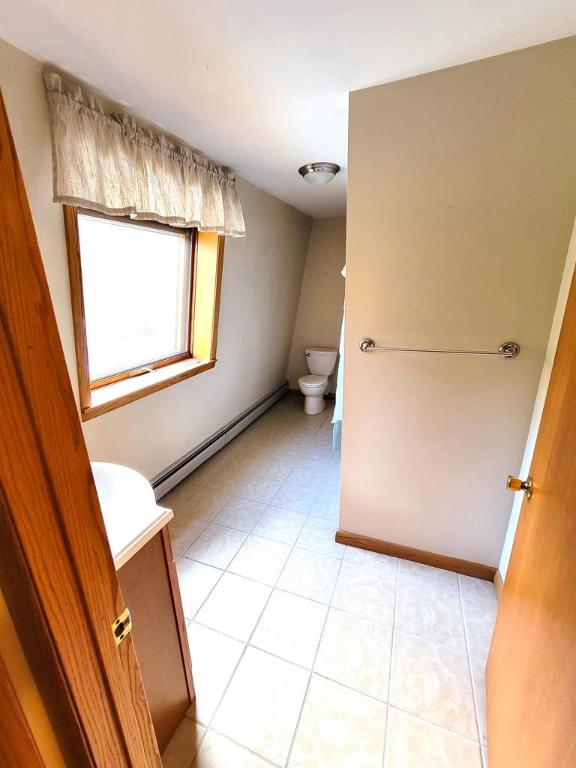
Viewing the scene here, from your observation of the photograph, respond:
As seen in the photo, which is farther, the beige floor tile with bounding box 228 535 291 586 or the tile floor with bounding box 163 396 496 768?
the beige floor tile with bounding box 228 535 291 586

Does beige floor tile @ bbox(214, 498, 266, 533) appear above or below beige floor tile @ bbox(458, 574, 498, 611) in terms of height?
below

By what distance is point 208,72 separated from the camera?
3.92 feet

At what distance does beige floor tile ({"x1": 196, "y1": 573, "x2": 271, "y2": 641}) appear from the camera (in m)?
1.47

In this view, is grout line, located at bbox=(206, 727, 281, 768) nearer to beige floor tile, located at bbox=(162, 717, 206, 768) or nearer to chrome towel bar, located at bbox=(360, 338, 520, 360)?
beige floor tile, located at bbox=(162, 717, 206, 768)

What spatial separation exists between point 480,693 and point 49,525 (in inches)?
63.6

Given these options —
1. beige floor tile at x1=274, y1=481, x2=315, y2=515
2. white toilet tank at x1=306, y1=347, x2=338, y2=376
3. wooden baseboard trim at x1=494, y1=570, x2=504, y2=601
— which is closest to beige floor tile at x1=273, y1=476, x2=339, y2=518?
beige floor tile at x1=274, y1=481, x2=315, y2=515

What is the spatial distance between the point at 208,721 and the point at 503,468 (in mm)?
1514

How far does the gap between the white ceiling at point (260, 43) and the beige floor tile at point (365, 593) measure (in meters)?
2.13

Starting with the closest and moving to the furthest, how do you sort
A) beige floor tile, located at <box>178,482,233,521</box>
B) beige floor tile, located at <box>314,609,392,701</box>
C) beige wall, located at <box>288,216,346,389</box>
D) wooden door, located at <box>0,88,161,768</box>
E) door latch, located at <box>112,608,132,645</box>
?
wooden door, located at <box>0,88,161,768</box>
door latch, located at <box>112,608,132,645</box>
beige floor tile, located at <box>314,609,392,701</box>
beige floor tile, located at <box>178,482,233,521</box>
beige wall, located at <box>288,216,346,389</box>

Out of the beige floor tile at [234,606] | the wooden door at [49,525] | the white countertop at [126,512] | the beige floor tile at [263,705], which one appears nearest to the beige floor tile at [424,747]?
the beige floor tile at [263,705]

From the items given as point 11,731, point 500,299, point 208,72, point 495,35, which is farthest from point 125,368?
Answer: point 495,35

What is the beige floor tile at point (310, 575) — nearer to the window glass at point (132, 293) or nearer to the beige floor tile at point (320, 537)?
the beige floor tile at point (320, 537)

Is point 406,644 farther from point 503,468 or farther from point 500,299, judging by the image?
point 500,299

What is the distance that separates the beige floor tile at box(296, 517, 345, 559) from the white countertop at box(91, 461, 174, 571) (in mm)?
1216
